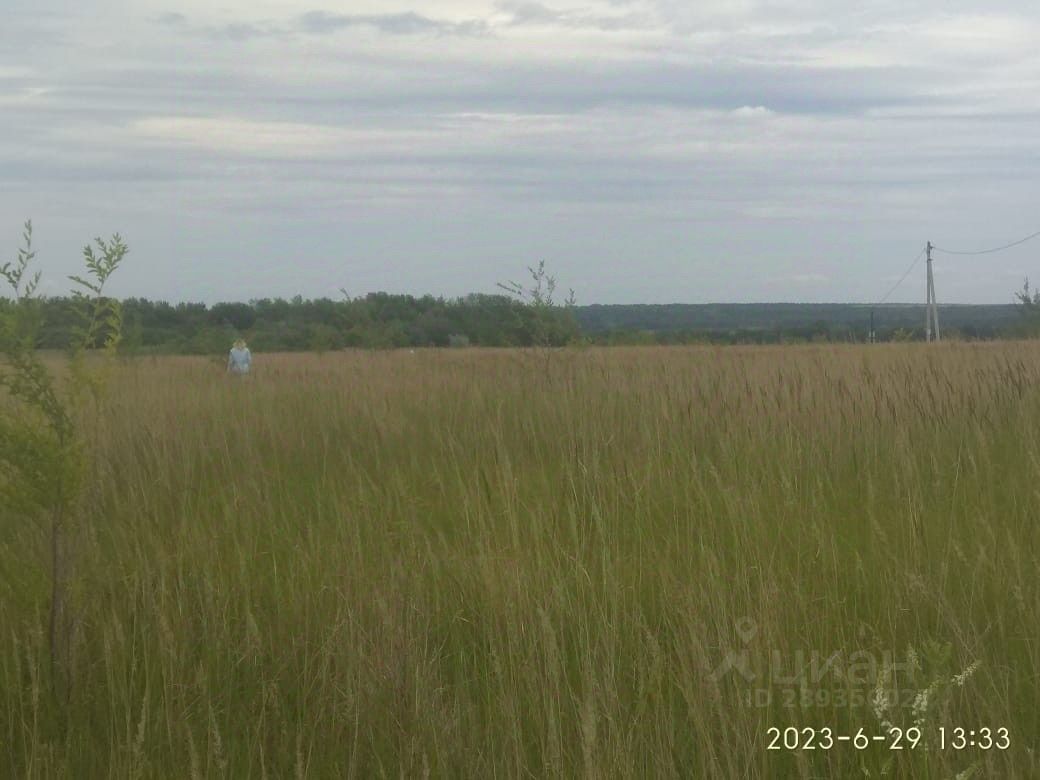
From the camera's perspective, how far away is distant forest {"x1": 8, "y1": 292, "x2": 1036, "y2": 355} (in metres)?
13.9

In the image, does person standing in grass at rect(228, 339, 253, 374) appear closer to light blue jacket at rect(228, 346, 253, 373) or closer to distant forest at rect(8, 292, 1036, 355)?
light blue jacket at rect(228, 346, 253, 373)

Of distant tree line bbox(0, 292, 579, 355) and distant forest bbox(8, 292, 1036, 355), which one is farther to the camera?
distant tree line bbox(0, 292, 579, 355)

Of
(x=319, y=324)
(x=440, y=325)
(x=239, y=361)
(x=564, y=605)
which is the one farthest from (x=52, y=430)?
(x=440, y=325)

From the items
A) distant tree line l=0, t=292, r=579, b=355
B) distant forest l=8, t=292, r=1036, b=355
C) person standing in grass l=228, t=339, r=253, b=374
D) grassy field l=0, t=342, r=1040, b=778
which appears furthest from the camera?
distant tree line l=0, t=292, r=579, b=355

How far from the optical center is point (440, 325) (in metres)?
52.5

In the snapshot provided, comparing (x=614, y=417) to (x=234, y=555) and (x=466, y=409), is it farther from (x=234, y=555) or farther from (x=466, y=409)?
(x=234, y=555)

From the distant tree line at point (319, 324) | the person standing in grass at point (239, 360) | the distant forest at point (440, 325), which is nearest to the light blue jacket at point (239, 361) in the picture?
the person standing in grass at point (239, 360)

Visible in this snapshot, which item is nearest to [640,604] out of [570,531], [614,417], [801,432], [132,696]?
[570,531]

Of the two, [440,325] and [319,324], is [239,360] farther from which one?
[440,325]

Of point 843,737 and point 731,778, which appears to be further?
point 843,737

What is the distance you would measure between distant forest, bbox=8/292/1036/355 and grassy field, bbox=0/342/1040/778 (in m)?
1.36

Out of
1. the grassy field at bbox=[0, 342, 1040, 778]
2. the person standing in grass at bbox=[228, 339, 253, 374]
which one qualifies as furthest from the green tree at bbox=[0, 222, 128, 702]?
the person standing in grass at bbox=[228, 339, 253, 374]

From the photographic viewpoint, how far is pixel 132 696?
392 centimetres

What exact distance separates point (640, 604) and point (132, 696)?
1.83 metres
